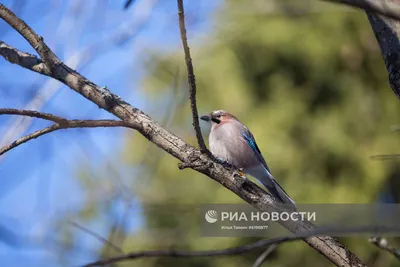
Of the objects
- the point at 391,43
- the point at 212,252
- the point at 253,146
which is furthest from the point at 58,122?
the point at 253,146

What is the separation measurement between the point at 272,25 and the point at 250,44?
1.47 ft

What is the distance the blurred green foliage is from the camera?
7402mm

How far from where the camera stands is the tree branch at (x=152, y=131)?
9.06 ft

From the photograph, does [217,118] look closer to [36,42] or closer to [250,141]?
[250,141]

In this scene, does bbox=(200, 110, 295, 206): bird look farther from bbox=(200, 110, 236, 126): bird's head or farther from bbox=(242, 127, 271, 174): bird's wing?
bbox=(200, 110, 236, 126): bird's head

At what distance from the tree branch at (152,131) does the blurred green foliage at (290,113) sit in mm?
4150

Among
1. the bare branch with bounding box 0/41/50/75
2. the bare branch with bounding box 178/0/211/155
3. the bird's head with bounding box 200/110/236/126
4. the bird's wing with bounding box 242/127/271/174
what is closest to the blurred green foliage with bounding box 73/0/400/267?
the bird's head with bounding box 200/110/236/126

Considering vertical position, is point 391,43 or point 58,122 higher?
point 391,43

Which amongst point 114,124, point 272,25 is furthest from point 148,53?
point 114,124

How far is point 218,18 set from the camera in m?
8.77

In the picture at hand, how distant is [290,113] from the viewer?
315 inches

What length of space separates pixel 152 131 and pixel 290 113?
5404 millimetres

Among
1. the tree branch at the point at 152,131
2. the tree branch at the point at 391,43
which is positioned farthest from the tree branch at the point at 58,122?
the tree branch at the point at 391,43

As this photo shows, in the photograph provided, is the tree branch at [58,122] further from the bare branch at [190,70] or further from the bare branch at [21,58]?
the bare branch at [21,58]
